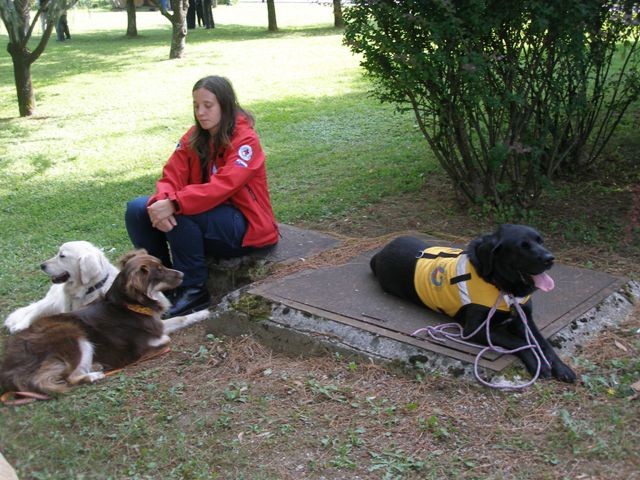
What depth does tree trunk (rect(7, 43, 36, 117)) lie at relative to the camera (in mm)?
12547

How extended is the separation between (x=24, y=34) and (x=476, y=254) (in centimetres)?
1142

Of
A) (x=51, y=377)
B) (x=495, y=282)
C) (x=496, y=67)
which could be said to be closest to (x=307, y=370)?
(x=495, y=282)

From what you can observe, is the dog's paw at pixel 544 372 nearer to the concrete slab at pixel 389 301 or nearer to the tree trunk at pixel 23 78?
the concrete slab at pixel 389 301

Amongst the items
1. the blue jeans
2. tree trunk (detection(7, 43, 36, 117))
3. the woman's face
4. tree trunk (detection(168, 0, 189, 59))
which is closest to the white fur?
the blue jeans

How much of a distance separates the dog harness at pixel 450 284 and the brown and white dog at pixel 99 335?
173 centimetres

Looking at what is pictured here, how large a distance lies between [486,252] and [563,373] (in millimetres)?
782

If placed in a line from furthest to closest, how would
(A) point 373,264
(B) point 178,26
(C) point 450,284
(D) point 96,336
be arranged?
(B) point 178,26, (A) point 373,264, (D) point 96,336, (C) point 450,284

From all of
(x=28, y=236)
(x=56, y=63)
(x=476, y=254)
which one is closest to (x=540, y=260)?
(x=476, y=254)

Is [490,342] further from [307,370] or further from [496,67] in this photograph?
[496,67]

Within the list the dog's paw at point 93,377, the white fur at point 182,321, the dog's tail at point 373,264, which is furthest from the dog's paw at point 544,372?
the dog's paw at point 93,377

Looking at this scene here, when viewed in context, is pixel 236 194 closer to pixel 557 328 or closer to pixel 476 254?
pixel 476 254

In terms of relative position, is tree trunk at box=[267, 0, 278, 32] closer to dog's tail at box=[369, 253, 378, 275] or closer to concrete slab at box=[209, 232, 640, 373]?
concrete slab at box=[209, 232, 640, 373]

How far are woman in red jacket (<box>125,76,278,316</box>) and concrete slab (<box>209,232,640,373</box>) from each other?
485mm

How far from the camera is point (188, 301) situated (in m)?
5.32
